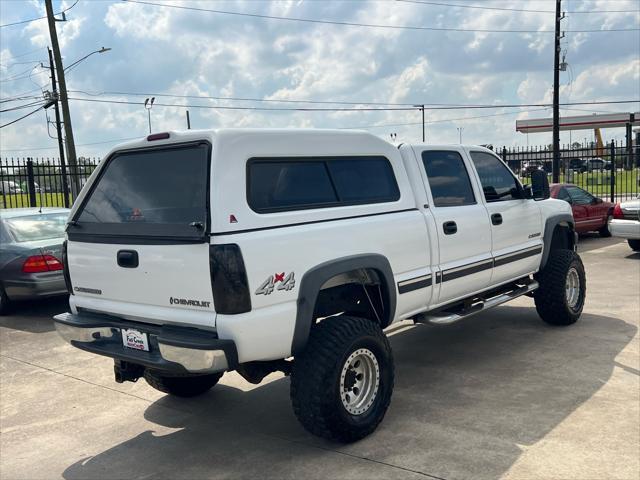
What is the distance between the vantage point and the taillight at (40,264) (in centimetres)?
819

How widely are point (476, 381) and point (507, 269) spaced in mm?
1285

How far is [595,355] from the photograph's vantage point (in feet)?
19.5

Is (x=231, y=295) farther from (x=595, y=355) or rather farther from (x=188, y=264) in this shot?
(x=595, y=355)

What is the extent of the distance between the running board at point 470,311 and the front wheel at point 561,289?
0.37 metres

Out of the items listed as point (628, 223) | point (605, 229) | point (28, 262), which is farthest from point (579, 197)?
point (28, 262)

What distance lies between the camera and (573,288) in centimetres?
Result: 720

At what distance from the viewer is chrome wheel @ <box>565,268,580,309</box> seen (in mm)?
7125

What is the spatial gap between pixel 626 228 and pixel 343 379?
9.77m

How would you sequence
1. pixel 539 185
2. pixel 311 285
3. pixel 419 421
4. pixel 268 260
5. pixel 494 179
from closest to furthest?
pixel 268 260 < pixel 311 285 < pixel 419 421 < pixel 494 179 < pixel 539 185

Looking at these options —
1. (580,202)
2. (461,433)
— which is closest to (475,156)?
(461,433)

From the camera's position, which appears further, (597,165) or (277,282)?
(597,165)

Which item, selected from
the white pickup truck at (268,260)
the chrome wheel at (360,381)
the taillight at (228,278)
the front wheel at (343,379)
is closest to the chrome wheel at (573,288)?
the white pickup truck at (268,260)

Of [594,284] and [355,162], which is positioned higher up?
[355,162]

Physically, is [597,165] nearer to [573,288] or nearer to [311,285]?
[573,288]
